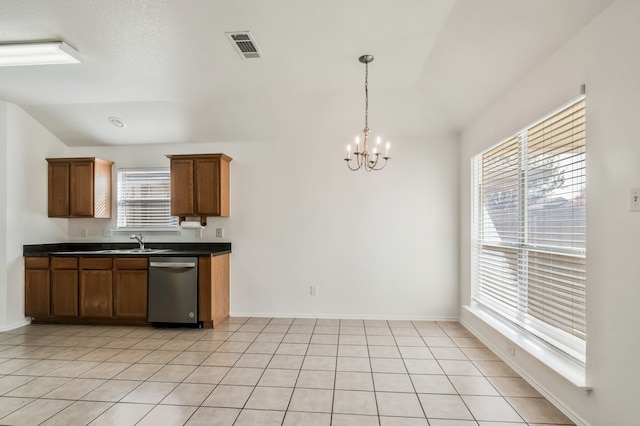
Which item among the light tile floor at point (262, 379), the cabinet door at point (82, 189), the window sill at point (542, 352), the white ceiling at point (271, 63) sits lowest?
the light tile floor at point (262, 379)

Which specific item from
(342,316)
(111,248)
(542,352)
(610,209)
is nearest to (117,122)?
(111,248)

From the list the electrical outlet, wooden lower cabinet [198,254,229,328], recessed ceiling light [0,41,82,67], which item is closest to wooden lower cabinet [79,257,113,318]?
wooden lower cabinet [198,254,229,328]

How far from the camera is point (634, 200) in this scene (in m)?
1.70

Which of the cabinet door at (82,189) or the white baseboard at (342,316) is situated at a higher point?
the cabinet door at (82,189)

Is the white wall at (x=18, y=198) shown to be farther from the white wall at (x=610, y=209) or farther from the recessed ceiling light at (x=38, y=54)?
the white wall at (x=610, y=209)

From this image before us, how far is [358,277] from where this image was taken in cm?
448

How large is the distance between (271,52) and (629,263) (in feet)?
9.71

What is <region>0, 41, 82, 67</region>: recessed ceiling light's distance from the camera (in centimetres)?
284

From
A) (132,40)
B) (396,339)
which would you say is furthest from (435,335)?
(132,40)

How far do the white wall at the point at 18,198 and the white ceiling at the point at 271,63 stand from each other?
26cm

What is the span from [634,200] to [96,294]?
5175 millimetres

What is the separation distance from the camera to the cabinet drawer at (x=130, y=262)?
4137 mm

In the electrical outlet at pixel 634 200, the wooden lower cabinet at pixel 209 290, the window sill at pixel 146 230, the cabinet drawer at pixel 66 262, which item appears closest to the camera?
the electrical outlet at pixel 634 200

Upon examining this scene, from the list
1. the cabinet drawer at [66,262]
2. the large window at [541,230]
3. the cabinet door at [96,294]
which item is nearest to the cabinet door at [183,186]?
the cabinet door at [96,294]
